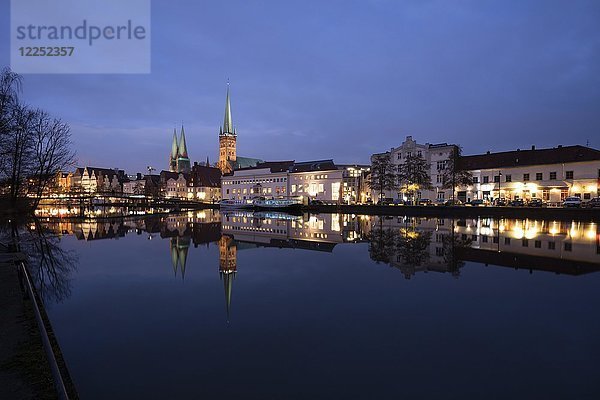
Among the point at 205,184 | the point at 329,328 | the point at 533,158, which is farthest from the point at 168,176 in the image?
the point at 329,328

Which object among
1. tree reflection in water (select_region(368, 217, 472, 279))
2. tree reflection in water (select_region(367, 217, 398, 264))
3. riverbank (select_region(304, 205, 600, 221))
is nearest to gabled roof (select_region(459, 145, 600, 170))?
riverbank (select_region(304, 205, 600, 221))

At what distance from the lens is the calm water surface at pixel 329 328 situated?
5.08 metres

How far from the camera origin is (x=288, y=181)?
94.2 metres

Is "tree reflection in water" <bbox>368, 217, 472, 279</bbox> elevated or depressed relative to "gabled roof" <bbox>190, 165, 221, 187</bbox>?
depressed

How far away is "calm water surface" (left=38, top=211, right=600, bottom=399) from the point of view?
5.08 meters

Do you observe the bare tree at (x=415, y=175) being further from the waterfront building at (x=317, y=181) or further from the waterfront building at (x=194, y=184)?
the waterfront building at (x=194, y=184)

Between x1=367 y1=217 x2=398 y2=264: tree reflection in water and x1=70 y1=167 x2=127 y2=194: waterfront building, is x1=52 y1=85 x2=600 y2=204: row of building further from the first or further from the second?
x1=367 y1=217 x2=398 y2=264: tree reflection in water

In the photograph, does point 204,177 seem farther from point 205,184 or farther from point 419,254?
point 419,254

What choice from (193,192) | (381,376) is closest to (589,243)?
(381,376)

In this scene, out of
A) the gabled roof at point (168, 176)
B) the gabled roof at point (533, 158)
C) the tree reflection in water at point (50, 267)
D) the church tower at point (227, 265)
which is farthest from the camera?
the gabled roof at point (168, 176)

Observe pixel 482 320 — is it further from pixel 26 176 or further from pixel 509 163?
pixel 509 163

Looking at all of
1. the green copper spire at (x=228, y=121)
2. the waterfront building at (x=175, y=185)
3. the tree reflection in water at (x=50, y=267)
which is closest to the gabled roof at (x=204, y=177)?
the waterfront building at (x=175, y=185)

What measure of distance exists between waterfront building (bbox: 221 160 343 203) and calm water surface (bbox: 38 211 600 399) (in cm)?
6236

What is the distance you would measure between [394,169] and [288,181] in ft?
101
